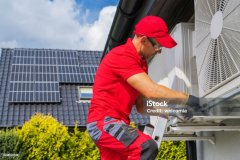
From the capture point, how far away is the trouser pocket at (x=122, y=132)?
2.01 meters

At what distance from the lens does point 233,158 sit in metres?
2.88

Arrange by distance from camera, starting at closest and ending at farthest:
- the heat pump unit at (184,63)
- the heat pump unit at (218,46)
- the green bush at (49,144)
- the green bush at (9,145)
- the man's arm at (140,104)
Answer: the heat pump unit at (218,46) → the man's arm at (140,104) → the heat pump unit at (184,63) → the green bush at (9,145) → the green bush at (49,144)

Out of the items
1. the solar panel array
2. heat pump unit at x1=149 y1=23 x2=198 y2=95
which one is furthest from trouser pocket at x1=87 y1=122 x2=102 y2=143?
the solar panel array

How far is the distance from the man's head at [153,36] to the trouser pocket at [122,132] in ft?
1.35

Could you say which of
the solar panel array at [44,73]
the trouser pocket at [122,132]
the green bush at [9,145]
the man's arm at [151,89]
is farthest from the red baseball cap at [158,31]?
the solar panel array at [44,73]

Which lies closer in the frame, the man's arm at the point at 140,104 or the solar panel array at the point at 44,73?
the man's arm at the point at 140,104

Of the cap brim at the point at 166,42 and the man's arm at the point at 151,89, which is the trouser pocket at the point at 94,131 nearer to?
the man's arm at the point at 151,89

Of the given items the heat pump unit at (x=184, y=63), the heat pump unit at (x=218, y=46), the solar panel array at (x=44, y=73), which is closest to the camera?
the heat pump unit at (x=218, y=46)

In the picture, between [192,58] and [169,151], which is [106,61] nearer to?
[192,58]

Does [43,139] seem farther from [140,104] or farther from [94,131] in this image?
[94,131]

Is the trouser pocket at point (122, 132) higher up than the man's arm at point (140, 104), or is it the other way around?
the man's arm at point (140, 104)

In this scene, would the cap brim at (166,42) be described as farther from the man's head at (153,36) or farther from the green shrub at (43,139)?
the green shrub at (43,139)

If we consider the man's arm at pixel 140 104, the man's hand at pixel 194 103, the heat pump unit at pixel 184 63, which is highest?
the heat pump unit at pixel 184 63

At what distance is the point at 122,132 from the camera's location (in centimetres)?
204
